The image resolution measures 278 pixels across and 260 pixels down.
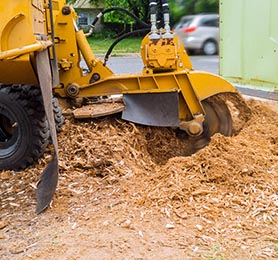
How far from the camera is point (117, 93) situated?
5.87 m

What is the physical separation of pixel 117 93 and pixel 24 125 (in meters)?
1.27

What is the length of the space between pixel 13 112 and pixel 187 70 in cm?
205

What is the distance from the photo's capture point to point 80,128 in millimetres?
5598

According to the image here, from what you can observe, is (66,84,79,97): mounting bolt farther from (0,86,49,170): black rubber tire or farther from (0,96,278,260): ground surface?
(0,86,49,170): black rubber tire

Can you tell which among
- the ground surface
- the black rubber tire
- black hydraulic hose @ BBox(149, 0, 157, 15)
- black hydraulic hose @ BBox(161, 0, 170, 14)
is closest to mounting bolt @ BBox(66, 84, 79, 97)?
the ground surface

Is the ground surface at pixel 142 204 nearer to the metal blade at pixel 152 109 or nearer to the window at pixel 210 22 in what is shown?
the metal blade at pixel 152 109

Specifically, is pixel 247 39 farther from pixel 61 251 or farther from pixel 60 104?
pixel 61 251

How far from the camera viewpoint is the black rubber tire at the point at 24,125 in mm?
5070

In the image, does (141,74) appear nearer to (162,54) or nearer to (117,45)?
(162,54)

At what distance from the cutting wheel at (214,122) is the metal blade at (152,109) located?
0.50 m

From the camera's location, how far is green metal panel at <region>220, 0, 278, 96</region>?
6902 mm

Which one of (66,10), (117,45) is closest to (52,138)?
(66,10)

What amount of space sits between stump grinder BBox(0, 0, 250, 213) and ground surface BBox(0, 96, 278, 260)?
31cm

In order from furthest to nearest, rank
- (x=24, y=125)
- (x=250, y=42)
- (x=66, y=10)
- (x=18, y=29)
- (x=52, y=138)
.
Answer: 1. (x=250, y=42)
2. (x=66, y=10)
3. (x=24, y=125)
4. (x=52, y=138)
5. (x=18, y=29)
